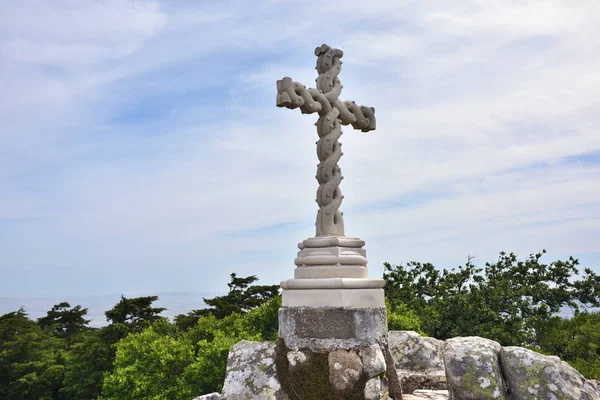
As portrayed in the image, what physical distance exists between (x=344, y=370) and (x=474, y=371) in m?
1.41

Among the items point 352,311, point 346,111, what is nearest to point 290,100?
point 346,111

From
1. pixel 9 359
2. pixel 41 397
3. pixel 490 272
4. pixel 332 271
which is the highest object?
pixel 490 272

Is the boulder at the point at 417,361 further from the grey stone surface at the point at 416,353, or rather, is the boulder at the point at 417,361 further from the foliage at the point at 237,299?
the foliage at the point at 237,299

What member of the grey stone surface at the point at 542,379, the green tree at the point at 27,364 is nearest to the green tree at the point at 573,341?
the grey stone surface at the point at 542,379

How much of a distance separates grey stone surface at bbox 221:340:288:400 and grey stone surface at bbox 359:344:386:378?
0.88 metres

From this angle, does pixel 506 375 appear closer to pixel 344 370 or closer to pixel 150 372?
pixel 344 370

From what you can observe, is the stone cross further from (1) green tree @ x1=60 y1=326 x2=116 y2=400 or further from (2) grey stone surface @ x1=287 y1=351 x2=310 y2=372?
(1) green tree @ x1=60 y1=326 x2=116 y2=400

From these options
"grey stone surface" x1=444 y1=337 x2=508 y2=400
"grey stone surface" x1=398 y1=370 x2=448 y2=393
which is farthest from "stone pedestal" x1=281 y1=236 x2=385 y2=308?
"grey stone surface" x1=398 y1=370 x2=448 y2=393

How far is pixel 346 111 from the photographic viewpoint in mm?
6469

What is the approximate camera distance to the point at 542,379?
5637 mm

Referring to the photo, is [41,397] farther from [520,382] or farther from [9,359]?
[520,382]

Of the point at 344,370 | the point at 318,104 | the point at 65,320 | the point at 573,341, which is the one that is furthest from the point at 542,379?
the point at 65,320

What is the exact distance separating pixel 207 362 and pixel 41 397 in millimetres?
15731

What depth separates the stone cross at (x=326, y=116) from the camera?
5.89 meters
